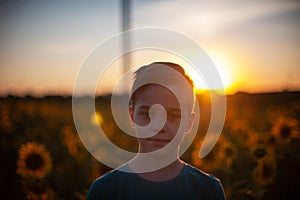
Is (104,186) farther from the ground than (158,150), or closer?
closer

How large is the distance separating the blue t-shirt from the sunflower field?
5.25ft

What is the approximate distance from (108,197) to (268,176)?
2420mm

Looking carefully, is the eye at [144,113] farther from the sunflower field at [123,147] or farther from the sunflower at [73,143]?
the sunflower at [73,143]

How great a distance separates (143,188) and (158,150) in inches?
5.2

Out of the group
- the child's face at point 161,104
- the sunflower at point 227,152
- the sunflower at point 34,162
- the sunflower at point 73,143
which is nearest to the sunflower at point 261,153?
the sunflower at point 227,152

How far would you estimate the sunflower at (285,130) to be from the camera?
4526 millimetres

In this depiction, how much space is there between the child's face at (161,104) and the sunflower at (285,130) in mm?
2882

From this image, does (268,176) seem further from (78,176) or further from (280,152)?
(78,176)

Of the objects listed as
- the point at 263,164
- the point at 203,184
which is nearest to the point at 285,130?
the point at 263,164

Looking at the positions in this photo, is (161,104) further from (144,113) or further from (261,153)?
(261,153)

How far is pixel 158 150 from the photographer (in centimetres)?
169

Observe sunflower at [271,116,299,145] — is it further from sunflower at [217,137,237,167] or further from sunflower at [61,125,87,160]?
sunflower at [61,125,87,160]

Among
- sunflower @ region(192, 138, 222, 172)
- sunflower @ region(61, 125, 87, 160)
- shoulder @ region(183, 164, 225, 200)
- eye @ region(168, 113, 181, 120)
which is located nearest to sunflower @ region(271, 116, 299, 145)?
sunflower @ region(192, 138, 222, 172)

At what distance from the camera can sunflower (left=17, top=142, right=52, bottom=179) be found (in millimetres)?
3535
